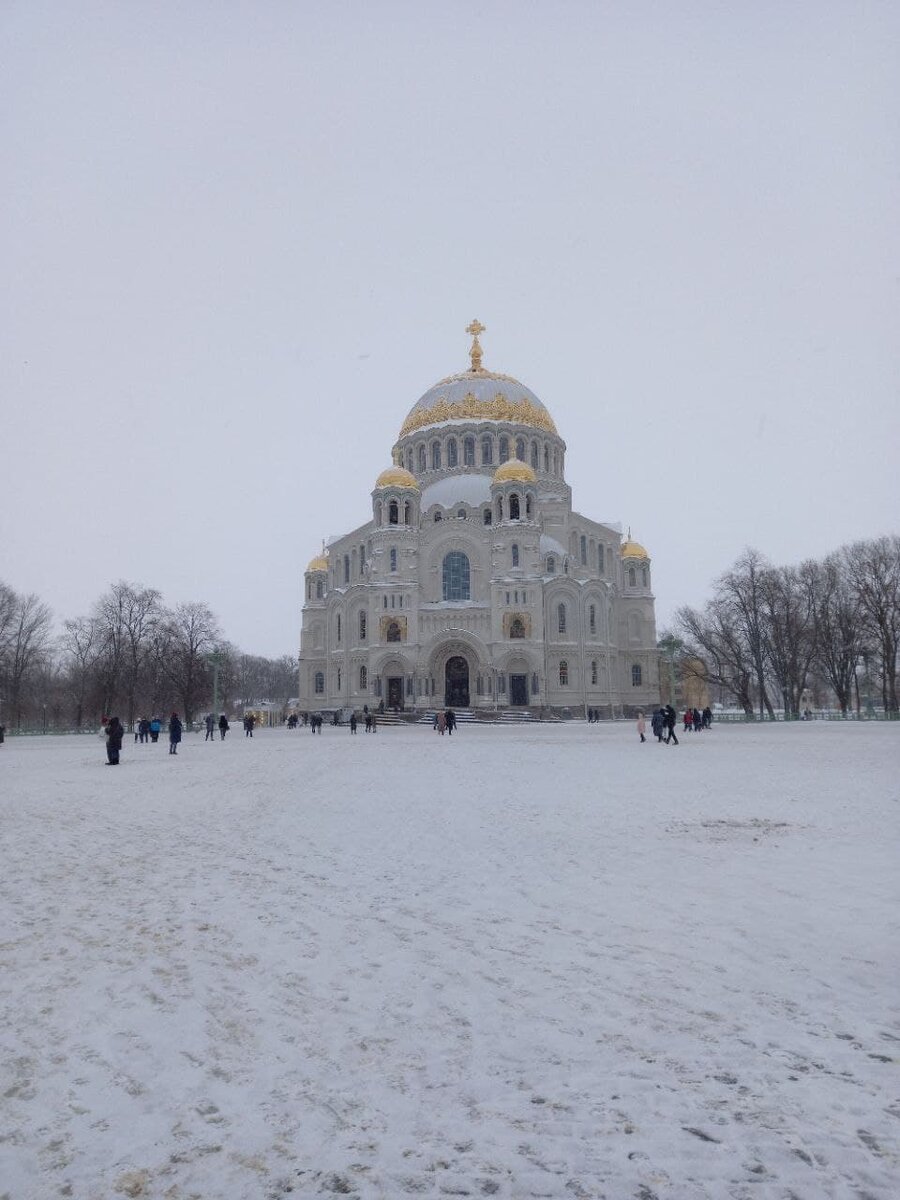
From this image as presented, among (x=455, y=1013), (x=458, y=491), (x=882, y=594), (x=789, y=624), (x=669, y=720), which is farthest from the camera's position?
(x=458, y=491)

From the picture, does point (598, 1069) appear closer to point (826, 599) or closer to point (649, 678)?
point (826, 599)

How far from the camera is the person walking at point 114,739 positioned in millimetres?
20188

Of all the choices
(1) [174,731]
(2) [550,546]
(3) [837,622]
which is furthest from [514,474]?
(1) [174,731]

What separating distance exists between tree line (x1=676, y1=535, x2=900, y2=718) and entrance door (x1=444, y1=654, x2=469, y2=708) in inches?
636

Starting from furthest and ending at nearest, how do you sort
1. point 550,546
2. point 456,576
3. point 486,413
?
point 486,413 → point 550,546 → point 456,576

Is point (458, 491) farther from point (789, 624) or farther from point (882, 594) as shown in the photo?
point (882, 594)

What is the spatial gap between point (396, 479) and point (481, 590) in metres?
9.74

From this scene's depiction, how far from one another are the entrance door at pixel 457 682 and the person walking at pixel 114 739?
→ 35.1 m

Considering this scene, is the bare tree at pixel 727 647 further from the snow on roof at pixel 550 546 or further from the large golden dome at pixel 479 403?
the large golden dome at pixel 479 403

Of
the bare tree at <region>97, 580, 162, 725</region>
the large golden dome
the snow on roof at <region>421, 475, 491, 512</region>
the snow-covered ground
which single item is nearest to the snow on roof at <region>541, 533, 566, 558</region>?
the snow on roof at <region>421, 475, 491, 512</region>

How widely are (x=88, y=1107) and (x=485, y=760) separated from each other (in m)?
17.3

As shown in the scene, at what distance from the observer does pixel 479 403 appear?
63688 millimetres

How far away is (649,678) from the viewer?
61.3 meters

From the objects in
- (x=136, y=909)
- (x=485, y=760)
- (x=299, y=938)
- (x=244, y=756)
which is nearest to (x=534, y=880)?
(x=299, y=938)
